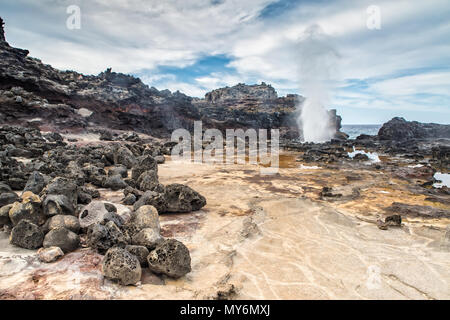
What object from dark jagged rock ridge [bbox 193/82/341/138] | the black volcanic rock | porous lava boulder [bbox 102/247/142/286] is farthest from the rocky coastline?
dark jagged rock ridge [bbox 193/82/341/138]

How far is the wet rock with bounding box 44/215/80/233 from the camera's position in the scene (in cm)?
506

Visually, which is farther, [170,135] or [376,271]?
[170,135]

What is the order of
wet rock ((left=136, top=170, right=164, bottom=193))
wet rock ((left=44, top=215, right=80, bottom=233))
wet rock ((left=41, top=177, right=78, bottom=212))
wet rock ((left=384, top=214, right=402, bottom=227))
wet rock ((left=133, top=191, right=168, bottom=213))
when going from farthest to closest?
wet rock ((left=136, top=170, right=164, bottom=193)) < wet rock ((left=133, top=191, right=168, bottom=213)) < wet rock ((left=384, top=214, right=402, bottom=227)) < wet rock ((left=41, top=177, right=78, bottom=212)) < wet rock ((left=44, top=215, right=80, bottom=233))

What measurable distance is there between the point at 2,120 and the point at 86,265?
941 inches

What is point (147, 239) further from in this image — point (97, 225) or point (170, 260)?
point (97, 225)

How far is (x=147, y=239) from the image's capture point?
495 centimetres

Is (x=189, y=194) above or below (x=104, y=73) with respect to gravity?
below

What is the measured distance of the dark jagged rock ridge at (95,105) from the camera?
24.5 m

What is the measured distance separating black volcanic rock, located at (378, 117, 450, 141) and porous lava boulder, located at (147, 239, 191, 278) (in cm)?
5008

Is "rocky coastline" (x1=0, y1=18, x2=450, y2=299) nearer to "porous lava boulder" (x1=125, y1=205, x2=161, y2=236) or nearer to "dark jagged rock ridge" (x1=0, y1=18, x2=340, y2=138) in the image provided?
"porous lava boulder" (x1=125, y1=205, x2=161, y2=236)

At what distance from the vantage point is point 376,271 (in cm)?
496
